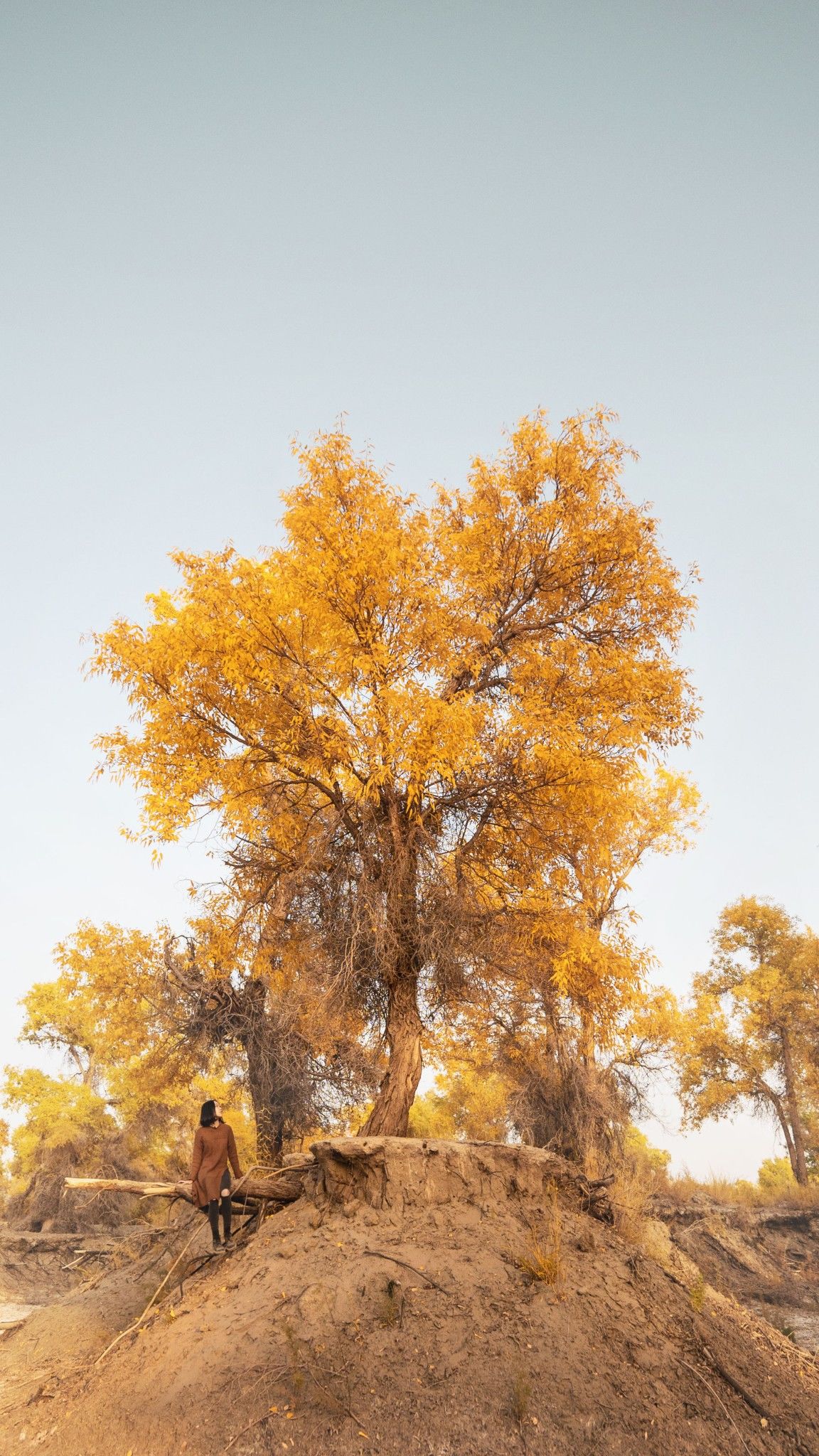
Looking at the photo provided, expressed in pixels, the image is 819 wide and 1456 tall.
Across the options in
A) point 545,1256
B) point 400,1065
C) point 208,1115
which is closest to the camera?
point 545,1256

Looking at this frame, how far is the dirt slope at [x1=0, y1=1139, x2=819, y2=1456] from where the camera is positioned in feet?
19.7

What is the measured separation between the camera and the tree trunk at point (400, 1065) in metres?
9.58

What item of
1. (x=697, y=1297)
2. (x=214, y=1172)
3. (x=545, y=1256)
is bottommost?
(x=697, y=1297)

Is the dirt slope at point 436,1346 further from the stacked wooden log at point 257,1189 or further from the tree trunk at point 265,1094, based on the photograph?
the tree trunk at point 265,1094

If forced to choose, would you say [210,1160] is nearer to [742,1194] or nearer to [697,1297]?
[697,1297]

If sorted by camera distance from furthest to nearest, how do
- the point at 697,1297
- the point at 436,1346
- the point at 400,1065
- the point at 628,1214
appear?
the point at 400,1065 → the point at 628,1214 → the point at 697,1297 → the point at 436,1346

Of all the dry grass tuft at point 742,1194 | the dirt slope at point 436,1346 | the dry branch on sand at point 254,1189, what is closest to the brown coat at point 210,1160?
the dry branch on sand at point 254,1189

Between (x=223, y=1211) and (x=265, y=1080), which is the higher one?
(x=265, y=1080)

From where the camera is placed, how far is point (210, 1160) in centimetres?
878

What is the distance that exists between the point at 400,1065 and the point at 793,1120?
73.9 feet

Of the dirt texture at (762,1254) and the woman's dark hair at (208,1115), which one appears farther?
the dirt texture at (762,1254)

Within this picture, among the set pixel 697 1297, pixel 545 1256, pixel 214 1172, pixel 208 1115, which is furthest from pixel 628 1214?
Result: pixel 208 1115

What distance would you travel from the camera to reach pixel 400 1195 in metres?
8.13

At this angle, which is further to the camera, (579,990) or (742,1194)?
(742,1194)
